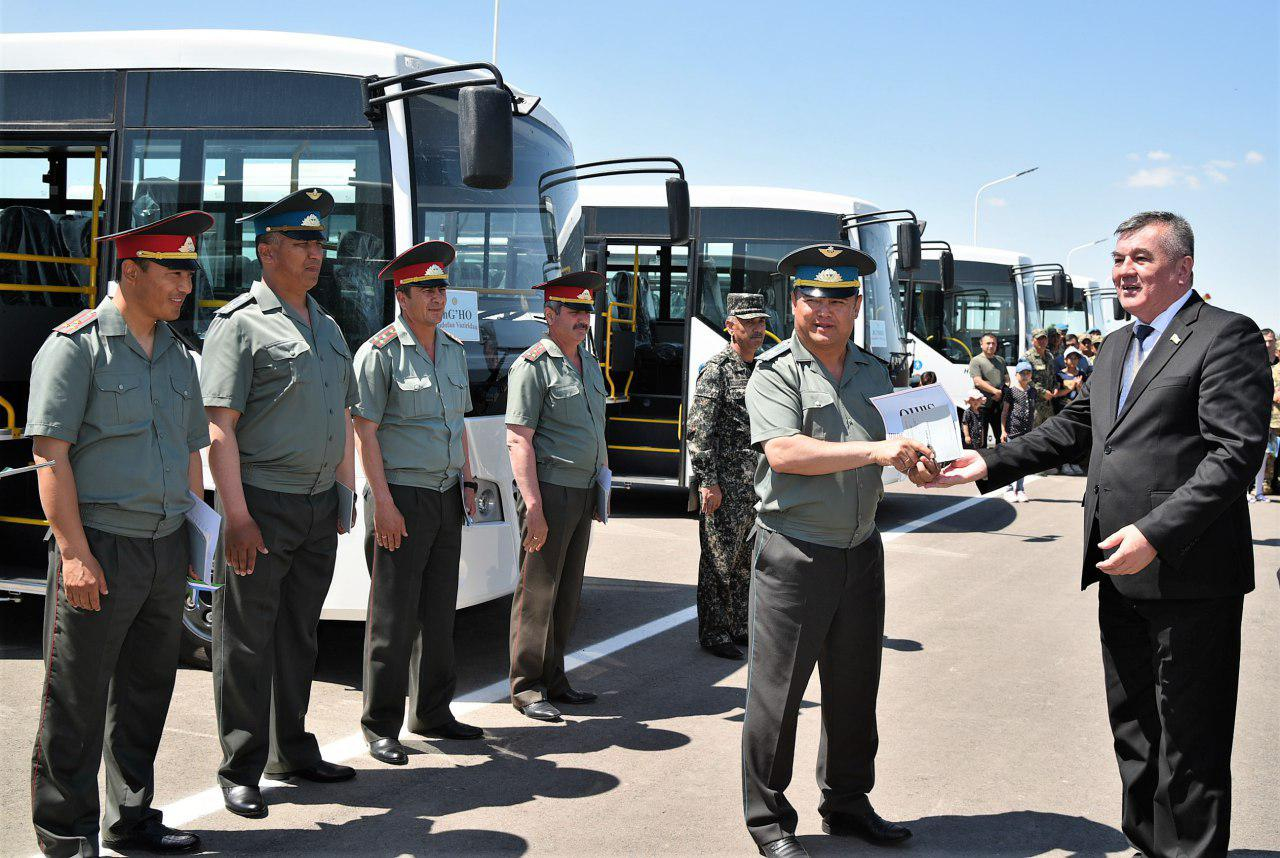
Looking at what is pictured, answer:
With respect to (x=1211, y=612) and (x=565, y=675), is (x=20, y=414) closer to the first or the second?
(x=565, y=675)

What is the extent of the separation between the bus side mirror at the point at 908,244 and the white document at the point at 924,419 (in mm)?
9253

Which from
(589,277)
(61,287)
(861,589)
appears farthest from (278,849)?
(61,287)

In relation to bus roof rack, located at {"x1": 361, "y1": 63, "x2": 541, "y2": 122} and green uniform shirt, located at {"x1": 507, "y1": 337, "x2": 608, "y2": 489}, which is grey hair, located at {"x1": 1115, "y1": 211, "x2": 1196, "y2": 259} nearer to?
green uniform shirt, located at {"x1": 507, "y1": 337, "x2": 608, "y2": 489}

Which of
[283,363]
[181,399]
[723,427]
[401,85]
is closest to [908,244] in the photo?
[723,427]

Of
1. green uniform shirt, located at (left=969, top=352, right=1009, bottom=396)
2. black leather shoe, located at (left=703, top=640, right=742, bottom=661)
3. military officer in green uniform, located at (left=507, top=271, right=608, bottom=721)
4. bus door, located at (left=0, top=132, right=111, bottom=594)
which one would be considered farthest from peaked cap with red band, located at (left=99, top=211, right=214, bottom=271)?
green uniform shirt, located at (left=969, top=352, right=1009, bottom=396)

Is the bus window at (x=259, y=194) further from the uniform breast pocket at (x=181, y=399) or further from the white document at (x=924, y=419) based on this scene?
the white document at (x=924, y=419)

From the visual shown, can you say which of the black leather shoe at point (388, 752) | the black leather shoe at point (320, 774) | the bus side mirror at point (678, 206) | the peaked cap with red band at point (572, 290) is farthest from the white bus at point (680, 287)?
the black leather shoe at point (320, 774)

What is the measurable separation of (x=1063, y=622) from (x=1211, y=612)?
14.0 feet

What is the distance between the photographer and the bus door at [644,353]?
12273 mm

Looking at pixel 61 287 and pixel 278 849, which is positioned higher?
pixel 61 287

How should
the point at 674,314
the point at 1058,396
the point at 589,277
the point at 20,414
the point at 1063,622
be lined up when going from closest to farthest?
the point at 589,277 → the point at 20,414 → the point at 1063,622 → the point at 674,314 → the point at 1058,396

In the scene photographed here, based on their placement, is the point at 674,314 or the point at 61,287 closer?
the point at 61,287

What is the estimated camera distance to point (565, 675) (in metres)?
6.06

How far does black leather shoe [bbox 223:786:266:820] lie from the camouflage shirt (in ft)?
10.7
